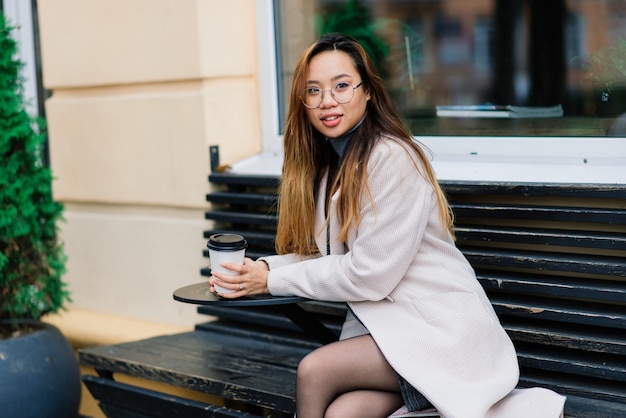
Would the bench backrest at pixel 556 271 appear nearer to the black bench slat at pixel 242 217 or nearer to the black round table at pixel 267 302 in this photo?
the black round table at pixel 267 302

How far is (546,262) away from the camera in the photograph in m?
3.08

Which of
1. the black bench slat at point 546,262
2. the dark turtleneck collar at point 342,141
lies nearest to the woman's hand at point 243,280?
the dark turtleneck collar at point 342,141

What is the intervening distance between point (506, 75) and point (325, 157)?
3.09 feet

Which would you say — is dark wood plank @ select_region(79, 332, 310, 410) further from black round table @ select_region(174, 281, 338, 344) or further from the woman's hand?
the woman's hand

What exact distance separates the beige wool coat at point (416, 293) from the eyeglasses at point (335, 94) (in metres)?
0.18

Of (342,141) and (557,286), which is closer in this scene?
(342,141)

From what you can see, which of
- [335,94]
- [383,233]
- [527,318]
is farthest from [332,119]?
[527,318]

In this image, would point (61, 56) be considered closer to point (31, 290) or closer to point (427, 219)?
point (31, 290)

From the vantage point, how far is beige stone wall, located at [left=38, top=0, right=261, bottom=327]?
4.05 m

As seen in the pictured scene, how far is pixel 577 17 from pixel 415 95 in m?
0.73

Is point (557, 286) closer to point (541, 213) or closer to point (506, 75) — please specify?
point (541, 213)

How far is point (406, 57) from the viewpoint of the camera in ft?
12.6

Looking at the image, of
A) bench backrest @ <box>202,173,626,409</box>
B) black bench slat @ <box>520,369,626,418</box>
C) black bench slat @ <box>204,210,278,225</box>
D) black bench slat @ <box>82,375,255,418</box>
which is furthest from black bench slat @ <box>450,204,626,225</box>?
black bench slat @ <box>82,375,255,418</box>

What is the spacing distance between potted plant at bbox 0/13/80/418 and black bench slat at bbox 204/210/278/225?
70 cm
